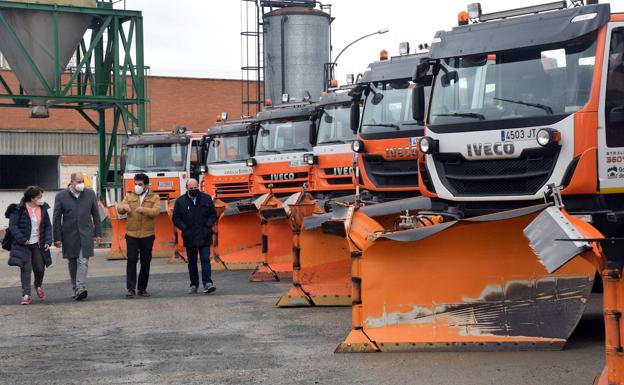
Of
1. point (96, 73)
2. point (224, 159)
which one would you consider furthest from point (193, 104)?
point (224, 159)

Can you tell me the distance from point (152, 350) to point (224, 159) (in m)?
14.8

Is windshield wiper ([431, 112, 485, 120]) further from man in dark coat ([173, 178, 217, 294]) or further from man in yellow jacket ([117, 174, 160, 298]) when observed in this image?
man in yellow jacket ([117, 174, 160, 298])

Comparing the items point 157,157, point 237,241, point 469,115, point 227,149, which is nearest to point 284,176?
point 237,241

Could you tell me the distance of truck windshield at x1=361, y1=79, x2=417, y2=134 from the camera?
47.3ft

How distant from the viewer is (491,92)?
34.4ft

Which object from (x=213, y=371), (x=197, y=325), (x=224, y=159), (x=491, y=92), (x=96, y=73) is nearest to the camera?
(x=213, y=371)

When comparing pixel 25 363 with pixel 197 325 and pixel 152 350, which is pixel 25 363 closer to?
pixel 152 350

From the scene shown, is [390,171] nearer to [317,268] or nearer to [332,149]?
[317,268]

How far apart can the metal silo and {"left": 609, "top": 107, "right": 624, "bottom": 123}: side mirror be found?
64.4 ft

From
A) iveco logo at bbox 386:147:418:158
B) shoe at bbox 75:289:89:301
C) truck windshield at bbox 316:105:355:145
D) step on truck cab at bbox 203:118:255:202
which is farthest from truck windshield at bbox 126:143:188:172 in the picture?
iveco logo at bbox 386:147:418:158

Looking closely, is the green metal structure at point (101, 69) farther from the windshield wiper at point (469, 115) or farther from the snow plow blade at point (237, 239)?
the windshield wiper at point (469, 115)

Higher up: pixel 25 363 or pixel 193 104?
pixel 193 104

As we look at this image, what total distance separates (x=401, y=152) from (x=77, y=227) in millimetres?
4653

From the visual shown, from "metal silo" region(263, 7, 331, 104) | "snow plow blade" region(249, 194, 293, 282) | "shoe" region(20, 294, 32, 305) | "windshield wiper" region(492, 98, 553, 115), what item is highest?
"metal silo" region(263, 7, 331, 104)
